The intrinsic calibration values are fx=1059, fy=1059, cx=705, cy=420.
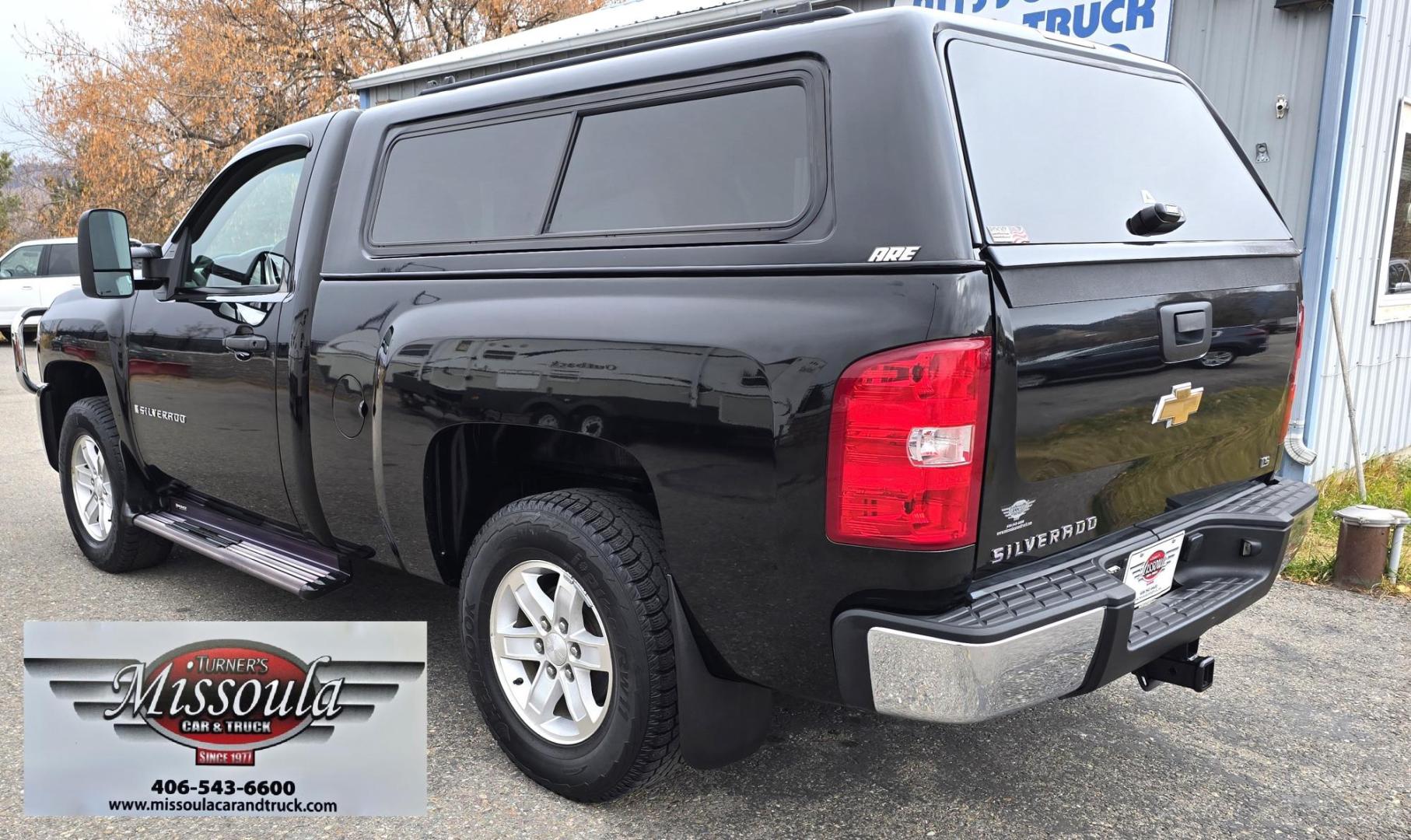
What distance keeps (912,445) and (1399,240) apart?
619 cm

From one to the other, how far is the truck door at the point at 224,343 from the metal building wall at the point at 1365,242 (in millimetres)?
5219

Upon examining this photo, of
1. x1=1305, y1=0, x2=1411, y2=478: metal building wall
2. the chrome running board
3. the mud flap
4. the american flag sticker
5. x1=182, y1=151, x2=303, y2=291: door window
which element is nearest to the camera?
the american flag sticker

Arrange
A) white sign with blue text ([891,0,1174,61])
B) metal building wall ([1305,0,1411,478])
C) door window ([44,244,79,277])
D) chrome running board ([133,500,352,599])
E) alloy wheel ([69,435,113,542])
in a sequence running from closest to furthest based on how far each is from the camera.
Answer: chrome running board ([133,500,352,599]) < alloy wheel ([69,435,113,542]) < metal building wall ([1305,0,1411,478]) < white sign with blue text ([891,0,1174,61]) < door window ([44,244,79,277])

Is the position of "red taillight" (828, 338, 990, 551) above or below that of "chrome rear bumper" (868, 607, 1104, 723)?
above

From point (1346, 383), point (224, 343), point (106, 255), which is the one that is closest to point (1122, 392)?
point (224, 343)

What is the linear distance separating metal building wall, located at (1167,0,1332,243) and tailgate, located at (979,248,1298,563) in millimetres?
3074

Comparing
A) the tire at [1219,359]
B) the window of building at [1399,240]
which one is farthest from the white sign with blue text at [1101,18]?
the tire at [1219,359]

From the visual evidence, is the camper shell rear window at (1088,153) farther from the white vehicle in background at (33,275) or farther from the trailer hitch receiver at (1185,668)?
the white vehicle in background at (33,275)

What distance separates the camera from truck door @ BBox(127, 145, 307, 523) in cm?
364

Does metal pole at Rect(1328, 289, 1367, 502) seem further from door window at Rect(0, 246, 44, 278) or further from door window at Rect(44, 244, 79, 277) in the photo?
door window at Rect(0, 246, 44, 278)

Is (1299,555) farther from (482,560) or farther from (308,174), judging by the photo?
(308,174)

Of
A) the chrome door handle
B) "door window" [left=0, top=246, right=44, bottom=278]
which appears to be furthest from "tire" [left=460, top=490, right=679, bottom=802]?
"door window" [left=0, top=246, right=44, bottom=278]

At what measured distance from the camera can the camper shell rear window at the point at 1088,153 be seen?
7.74ft

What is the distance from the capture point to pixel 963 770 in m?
3.07
